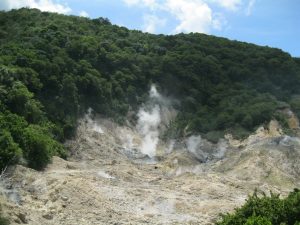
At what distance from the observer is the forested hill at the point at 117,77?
175 ft

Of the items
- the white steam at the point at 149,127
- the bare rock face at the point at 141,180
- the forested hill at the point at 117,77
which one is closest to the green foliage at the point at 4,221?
the bare rock face at the point at 141,180

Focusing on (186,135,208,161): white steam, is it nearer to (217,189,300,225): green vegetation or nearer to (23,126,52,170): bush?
(23,126,52,170): bush

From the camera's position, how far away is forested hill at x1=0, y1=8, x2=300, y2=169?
5331 centimetres

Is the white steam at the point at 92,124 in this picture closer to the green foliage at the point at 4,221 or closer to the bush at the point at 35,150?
the bush at the point at 35,150

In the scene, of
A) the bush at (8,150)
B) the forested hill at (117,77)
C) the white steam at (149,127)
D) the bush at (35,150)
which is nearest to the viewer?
the bush at (8,150)

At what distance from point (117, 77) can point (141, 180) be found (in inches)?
1044

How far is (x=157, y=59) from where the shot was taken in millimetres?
78500

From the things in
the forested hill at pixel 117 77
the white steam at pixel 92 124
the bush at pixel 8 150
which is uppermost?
the forested hill at pixel 117 77

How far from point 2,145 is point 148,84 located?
35045 mm

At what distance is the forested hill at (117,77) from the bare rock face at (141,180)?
3029 mm

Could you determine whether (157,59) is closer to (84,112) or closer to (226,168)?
(84,112)

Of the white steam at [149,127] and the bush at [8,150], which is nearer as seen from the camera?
the bush at [8,150]

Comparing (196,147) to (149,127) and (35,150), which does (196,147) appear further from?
(35,150)

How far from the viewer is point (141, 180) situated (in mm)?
47125
